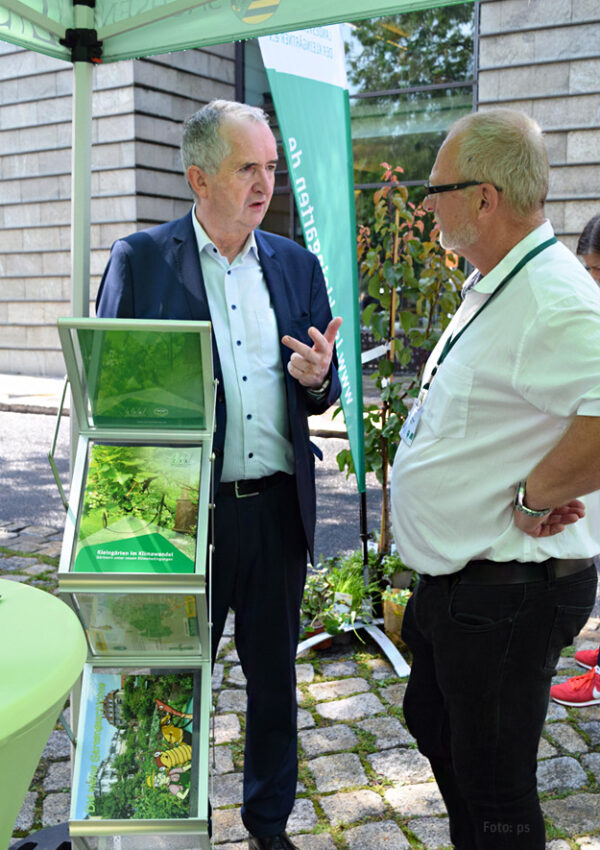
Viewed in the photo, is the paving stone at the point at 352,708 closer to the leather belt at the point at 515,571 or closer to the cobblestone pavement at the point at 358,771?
the cobblestone pavement at the point at 358,771

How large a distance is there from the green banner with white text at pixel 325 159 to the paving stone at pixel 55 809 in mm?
1919

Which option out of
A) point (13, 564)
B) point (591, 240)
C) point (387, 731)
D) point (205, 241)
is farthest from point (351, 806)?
point (13, 564)

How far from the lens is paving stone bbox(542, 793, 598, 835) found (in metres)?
2.79

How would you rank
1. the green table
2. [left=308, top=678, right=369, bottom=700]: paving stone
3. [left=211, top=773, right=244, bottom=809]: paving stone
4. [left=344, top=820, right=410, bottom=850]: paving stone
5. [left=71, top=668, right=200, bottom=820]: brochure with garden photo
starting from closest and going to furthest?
the green table
[left=71, top=668, right=200, bottom=820]: brochure with garden photo
[left=344, top=820, right=410, bottom=850]: paving stone
[left=211, top=773, right=244, bottom=809]: paving stone
[left=308, top=678, right=369, bottom=700]: paving stone

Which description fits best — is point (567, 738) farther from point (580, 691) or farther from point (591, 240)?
point (591, 240)

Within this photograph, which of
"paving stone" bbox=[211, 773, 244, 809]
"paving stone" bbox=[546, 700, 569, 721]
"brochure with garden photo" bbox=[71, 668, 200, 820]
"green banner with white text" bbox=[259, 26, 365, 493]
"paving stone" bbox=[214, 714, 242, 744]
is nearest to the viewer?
"brochure with garden photo" bbox=[71, 668, 200, 820]

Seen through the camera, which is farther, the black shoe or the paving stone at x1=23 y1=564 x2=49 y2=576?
the paving stone at x1=23 y1=564 x2=49 y2=576

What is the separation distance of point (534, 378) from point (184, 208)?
14011 mm

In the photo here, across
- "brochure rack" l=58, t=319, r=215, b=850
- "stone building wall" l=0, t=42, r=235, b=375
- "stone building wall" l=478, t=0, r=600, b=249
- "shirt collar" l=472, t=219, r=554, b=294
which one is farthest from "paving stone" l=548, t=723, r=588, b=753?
"stone building wall" l=0, t=42, r=235, b=375

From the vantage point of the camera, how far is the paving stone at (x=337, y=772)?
308 centimetres

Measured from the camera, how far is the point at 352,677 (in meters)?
3.95

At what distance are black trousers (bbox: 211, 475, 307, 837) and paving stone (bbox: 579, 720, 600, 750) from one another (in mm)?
1342

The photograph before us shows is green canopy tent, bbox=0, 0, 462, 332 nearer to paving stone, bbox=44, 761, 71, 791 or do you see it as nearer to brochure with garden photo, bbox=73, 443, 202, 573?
brochure with garden photo, bbox=73, 443, 202, 573

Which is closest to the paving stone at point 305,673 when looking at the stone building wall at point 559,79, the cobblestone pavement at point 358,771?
the cobblestone pavement at point 358,771
